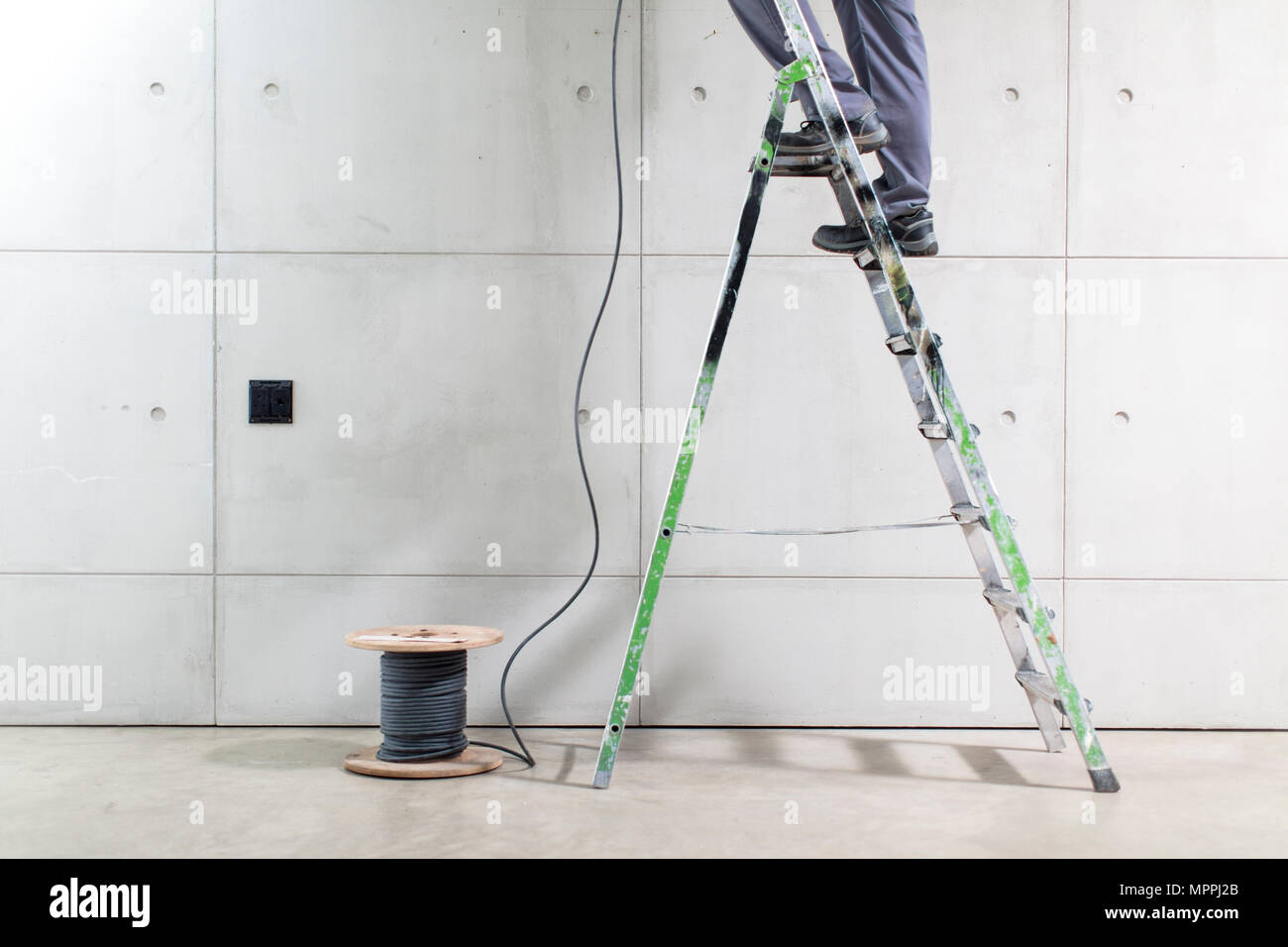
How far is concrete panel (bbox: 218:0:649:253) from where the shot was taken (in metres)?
3.01

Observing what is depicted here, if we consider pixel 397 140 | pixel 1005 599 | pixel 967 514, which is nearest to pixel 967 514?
pixel 967 514

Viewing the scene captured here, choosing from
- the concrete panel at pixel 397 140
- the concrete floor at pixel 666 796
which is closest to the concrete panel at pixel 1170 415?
the concrete floor at pixel 666 796

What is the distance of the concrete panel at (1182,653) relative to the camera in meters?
2.98

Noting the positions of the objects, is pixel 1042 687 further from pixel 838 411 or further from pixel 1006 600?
pixel 838 411

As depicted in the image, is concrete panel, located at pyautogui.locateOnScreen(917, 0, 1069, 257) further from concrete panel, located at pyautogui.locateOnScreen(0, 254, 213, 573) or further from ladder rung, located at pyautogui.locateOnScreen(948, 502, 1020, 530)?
concrete panel, located at pyautogui.locateOnScreen(0, 254, 213, 573)

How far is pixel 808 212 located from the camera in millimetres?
3012

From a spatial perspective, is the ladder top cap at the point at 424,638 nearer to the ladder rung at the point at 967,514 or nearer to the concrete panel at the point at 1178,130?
the ladder rung at the point at 967,514

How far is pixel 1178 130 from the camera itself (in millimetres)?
3004

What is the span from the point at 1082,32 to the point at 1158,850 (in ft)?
7.94

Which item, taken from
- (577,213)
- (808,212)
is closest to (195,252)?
(577,213)

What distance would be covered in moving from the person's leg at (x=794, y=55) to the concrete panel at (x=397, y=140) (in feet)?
2.48

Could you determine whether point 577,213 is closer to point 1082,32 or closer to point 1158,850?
point 1082,32

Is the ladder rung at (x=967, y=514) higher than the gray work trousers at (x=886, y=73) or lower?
lower

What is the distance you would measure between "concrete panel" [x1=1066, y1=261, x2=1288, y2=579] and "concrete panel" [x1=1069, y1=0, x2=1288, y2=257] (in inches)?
3.9
